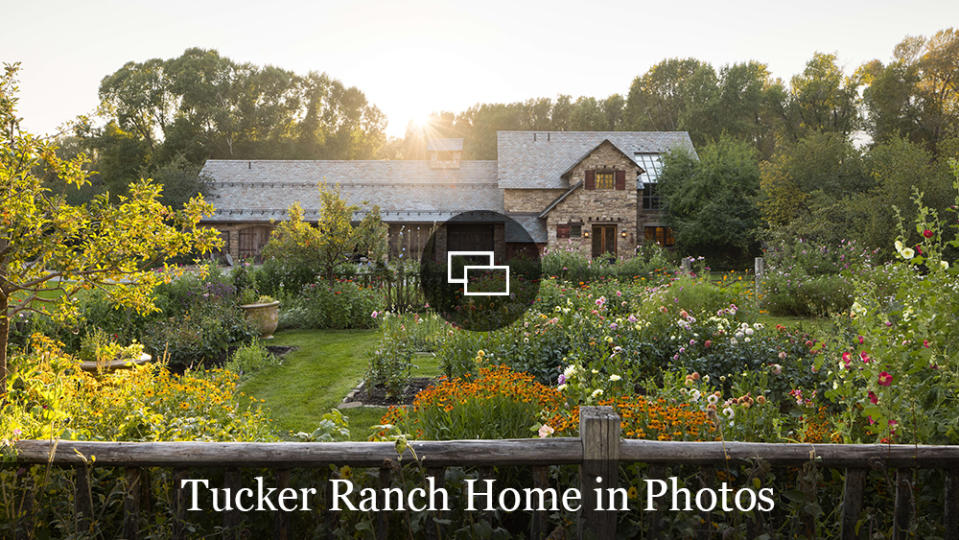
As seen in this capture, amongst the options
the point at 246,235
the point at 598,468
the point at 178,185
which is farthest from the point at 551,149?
the point at 598,468

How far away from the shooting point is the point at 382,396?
6.90 meters

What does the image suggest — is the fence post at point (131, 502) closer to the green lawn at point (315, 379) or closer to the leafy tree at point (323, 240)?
the green lawn at point (315, 379)

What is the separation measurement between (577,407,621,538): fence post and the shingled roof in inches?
1014

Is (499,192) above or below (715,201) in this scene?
above

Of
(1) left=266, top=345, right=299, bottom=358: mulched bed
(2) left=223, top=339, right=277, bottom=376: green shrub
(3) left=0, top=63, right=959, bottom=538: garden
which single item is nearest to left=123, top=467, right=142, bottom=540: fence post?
(3) left=0, top=63, right=959, bottom=538: garden

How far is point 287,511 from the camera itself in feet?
8.94

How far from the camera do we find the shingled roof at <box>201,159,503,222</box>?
28.6 metres

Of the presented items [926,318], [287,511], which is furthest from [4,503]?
[926,318]

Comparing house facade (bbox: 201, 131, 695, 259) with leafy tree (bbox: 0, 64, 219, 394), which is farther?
house facade (bbox: 201, 131, 695, 259)

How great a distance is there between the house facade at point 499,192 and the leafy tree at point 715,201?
1065 millimetres

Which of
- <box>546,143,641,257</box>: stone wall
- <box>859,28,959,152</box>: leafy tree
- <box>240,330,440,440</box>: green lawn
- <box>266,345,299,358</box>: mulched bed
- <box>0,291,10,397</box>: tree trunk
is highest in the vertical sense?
<box>859,28,959,152</box>: leafy tree

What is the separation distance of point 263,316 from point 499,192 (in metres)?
20.5

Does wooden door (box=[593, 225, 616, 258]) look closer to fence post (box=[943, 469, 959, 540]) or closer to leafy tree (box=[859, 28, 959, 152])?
leafy tree (box=[859, 28, 959, 152])
